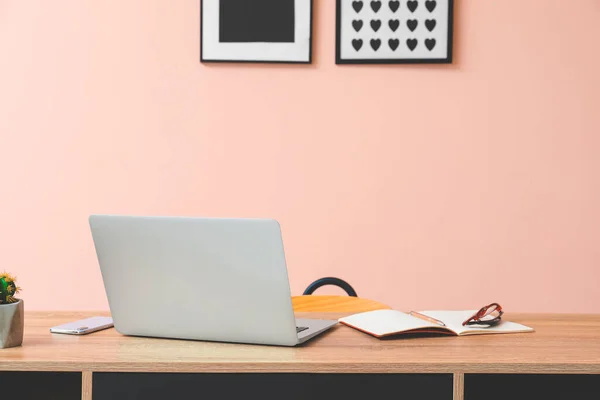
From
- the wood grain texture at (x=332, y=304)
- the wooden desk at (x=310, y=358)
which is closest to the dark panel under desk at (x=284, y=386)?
the wooden desk at (x=310, y=358)

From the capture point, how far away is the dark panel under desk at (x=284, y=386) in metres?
1.00

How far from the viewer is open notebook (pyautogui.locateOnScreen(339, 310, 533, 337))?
47.3 inches

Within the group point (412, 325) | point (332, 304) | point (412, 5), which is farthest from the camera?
point (412, 5)

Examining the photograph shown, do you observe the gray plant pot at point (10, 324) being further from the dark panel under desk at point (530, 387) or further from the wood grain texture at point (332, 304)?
the wood grain texture at point (332, 304)

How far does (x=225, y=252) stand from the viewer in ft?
3.54

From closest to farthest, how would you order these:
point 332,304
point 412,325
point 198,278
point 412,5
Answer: point 198,278 → point 412,325 → point 332,304 → point 412,5

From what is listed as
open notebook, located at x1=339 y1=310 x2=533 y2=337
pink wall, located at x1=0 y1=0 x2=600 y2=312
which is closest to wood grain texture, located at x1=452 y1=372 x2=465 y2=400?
open notebook, located at x1=339 y1=310 x2=533 y2=337

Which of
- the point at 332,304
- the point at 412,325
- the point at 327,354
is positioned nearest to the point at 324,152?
the point at 332,304

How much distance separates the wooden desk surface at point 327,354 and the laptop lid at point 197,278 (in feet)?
0.11

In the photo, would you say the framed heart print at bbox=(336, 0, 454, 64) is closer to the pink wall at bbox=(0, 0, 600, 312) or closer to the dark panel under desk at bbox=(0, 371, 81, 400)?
the pink wall at bbox=(0, 0, 600, 312)

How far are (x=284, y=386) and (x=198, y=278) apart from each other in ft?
0.79

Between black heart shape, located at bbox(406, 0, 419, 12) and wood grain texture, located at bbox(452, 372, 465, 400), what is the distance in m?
1.83

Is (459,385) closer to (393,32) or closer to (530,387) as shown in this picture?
(530,387)

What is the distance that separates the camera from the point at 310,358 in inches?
40.0
